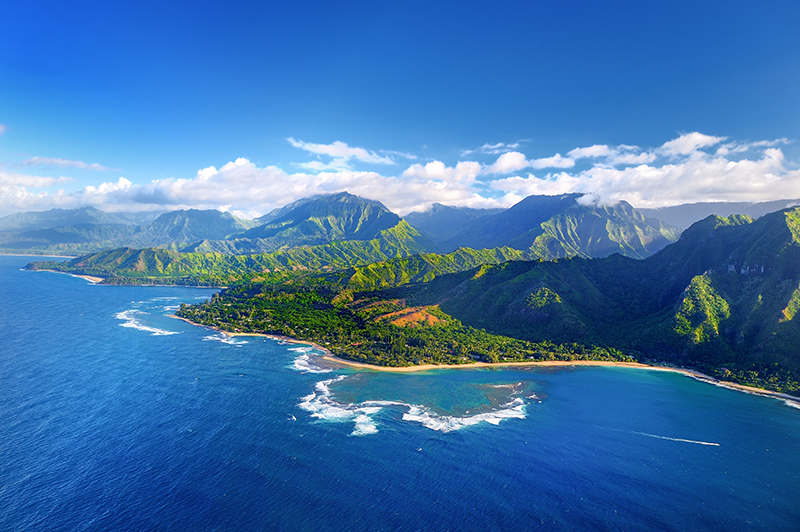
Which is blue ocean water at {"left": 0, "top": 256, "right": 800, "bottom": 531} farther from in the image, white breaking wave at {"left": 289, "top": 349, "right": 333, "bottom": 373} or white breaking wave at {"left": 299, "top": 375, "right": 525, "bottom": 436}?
white breaking wave at {"left": 289, "top": 349, "right": 333, "bottom": 373}

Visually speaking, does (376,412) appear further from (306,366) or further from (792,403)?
(792,403)

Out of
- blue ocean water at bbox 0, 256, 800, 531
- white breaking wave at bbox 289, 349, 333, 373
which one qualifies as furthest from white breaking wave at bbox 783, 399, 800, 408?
white breaking wave at bbox 289, 349, 333, 373

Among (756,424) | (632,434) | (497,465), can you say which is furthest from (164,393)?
(756,424)

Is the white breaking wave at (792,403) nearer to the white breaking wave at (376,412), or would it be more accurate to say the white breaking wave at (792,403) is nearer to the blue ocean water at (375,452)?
the blue ocean water at (375,452)

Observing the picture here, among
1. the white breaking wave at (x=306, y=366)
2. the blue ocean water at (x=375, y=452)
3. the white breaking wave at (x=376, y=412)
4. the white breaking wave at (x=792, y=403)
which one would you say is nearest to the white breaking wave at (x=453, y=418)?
the white breaking wave at (x=376, y=412)

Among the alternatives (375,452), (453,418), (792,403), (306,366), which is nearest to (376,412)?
(375,452)
